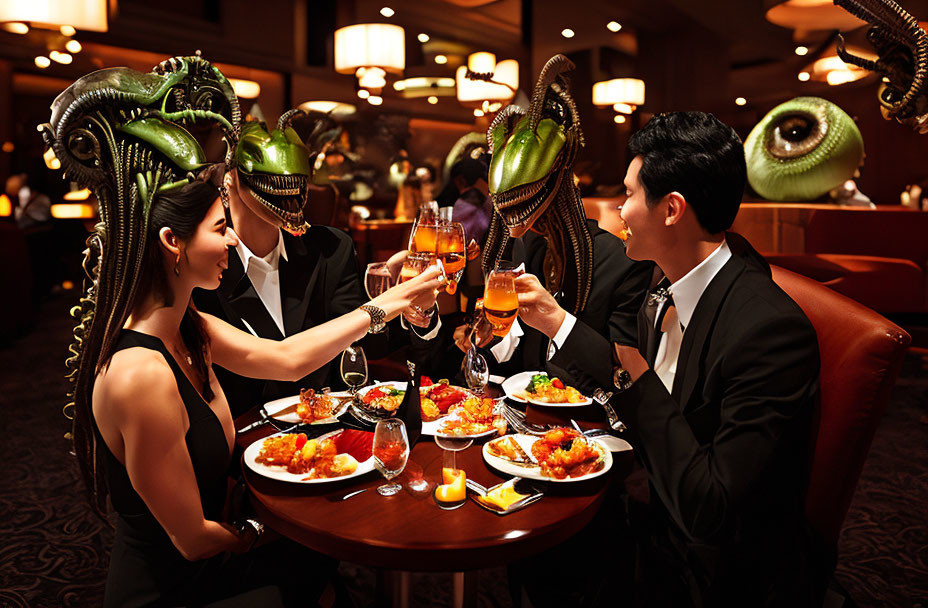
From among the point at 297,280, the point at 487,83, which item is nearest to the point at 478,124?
the point at 487,83

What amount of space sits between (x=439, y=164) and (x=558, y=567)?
10347mm

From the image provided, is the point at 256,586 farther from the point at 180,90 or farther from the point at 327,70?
the point at 327,70

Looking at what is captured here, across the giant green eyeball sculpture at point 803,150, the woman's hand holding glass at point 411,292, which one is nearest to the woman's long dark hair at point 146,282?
the woman's hand holding glass at point 411,292

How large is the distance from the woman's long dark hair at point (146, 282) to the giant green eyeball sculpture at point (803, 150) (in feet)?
15.7

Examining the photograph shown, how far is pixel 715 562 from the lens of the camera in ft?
4.64

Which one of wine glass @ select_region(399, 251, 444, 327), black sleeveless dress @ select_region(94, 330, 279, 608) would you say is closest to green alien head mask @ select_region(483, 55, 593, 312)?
wine glass @ select_region(399, 251, 444, 327)

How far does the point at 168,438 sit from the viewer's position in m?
1.34

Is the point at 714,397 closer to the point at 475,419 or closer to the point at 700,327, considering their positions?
the point at 700,327

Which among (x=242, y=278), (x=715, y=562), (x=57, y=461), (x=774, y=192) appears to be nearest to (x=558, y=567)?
(x=715, y=562)

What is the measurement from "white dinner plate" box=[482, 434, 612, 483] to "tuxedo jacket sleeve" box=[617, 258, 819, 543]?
0.10 meters

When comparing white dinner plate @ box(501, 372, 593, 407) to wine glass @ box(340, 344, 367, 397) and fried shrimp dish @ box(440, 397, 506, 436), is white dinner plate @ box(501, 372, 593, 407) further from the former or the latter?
wine glass @ box(340, 344, 367, 397)

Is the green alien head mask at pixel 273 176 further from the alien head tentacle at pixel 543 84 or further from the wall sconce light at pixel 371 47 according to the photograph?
the wall sconce light at pixel 371 47

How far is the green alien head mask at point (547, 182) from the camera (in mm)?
1886

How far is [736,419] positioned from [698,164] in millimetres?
598
